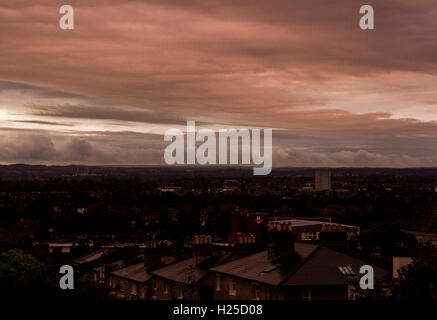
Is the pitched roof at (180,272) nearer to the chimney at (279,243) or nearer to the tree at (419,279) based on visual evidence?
the chimney at (279,243)

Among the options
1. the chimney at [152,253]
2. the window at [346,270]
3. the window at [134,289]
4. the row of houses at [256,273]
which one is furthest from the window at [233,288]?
the chimney at [152,253]

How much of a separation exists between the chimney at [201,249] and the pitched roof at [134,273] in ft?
13.0

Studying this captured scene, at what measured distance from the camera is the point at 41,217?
473 feet

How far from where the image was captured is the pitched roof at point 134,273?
43116 mm

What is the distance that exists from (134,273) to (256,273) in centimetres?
1641

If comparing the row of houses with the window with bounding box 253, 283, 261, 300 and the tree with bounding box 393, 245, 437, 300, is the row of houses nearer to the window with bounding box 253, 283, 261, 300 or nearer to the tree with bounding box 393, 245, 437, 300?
the window with bounding box 253, 283, 261, 300

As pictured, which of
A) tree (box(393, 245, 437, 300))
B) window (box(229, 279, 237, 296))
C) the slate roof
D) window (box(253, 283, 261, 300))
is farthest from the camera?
window (box(229, 279, 237, 296))

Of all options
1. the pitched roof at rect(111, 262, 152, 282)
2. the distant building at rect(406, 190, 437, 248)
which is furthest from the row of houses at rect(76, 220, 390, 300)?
the distant building at rect(406, 190, 437, 248)

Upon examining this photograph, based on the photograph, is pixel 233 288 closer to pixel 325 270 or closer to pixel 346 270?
pixel 325 270

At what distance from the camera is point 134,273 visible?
45750 mm

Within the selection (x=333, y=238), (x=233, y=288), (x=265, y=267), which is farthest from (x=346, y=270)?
(x=333, y=238)

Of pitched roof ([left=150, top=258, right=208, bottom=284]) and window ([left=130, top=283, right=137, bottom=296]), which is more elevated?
pitched roof ([left=150, top=258, right=208, bottom=284])

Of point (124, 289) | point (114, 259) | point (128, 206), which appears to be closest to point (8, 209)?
point (128, 206)

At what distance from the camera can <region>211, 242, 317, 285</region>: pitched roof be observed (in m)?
29.7
